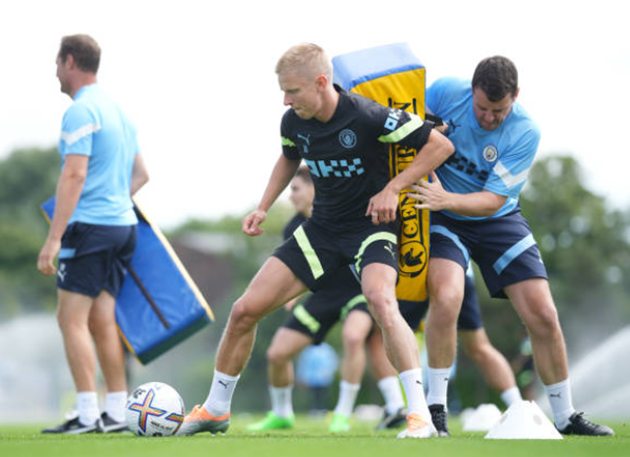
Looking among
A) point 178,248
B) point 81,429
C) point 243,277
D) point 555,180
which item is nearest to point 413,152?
point 81,429

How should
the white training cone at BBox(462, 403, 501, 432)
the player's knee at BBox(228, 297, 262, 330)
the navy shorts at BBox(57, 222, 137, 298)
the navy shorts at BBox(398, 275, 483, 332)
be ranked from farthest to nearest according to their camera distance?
the white training cone at BBox(462, 403, 501, 432), the navy shorts at BBox(398, 275, 483, 332), the navy shorts at BBox(57, 222, 137, 298), the player's knee at BBox(228, 297, 262, 330)

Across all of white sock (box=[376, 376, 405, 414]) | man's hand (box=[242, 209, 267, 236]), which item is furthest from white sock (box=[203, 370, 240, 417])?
white sock (box=[376, 376, 405, 414])

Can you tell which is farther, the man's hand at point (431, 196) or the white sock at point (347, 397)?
the white sock at point (347, 397)

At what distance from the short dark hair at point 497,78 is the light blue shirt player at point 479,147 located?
0.36 meters

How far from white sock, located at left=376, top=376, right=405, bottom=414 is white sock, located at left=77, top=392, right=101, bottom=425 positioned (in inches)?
127

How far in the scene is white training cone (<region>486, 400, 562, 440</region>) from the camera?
5305mm

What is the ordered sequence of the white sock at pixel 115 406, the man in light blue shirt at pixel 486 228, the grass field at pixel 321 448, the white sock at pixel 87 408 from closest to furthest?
the grass field at pixel 321 448
the man in light blue shirt at pixel 486 228
the white sock at pixel 87 408
the white sock at pixel 115 406

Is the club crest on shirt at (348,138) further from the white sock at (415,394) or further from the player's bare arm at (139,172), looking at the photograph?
the player's bare arm at (139,172)

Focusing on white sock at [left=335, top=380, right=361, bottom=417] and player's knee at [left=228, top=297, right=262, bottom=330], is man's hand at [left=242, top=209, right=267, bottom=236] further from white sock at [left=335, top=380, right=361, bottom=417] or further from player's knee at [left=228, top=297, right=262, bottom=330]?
white sock at [left=335, top=380, right=361, bottom=417]

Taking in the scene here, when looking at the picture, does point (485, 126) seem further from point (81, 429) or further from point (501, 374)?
point (81, 429)

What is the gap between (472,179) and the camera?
243 inches

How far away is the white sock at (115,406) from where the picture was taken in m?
6.87

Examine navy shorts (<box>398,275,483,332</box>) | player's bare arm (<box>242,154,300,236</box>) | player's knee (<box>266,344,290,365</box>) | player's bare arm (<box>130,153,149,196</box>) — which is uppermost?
player's bare arm (<box>130,153,149,196</box>)

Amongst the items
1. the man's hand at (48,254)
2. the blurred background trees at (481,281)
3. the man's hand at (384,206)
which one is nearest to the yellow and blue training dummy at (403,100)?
the man's hand at (384,206)
